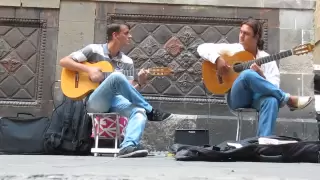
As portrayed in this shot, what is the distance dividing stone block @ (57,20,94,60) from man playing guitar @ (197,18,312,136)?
2110mm

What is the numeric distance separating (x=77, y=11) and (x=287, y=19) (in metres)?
2.86

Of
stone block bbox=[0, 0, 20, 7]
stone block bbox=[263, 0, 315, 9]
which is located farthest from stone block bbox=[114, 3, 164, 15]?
stone block bbox=[263, 0, 315, 9]

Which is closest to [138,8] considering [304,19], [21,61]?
[21,61]

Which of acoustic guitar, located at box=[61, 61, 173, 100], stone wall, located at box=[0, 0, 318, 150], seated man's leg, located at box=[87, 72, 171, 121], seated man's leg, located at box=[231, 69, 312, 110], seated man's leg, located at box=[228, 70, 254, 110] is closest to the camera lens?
seated man's leg, located at box=[87, 72, 171, 121]

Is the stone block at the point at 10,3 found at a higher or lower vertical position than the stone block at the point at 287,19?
higher

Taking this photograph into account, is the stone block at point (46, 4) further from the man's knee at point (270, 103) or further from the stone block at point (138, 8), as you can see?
the man's knee at point (270, 103)

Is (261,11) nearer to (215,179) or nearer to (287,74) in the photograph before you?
(287,74)

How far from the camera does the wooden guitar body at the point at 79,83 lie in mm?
4852

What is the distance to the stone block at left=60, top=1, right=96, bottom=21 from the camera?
267 inches

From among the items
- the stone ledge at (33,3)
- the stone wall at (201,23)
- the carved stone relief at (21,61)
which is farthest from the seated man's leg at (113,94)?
the stone ledge at (33,3)

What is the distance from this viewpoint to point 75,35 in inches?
266

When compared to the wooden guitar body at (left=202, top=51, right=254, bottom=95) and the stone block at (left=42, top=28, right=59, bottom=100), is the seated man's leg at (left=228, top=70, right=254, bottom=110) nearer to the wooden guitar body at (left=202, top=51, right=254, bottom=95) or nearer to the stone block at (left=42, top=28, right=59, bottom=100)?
the wooden guitar body at (left=202, top=51, right=254, bottom=95)

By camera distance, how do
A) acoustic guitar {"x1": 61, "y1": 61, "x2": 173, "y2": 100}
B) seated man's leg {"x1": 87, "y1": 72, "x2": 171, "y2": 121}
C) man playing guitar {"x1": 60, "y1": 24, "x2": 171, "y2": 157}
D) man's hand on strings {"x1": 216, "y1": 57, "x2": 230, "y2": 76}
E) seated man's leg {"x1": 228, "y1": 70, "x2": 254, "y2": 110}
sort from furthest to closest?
man's hand on strings {"x1": 216, "y1": 57, "x2": 230, "y2": 76}, acoustic guitar {"x1": 61, "y1": 61, "x2": 173, "y2": 100}, seated man's leg {"x1": 228, "y1": 70, "x2": 254, "y2": 110}, seated man's leg {"x1": 87, "y1": 72, "x2": 171, "y2": 121}, man playing guitar {"x1": 60, "y1": 24, "x2": 171, "y2": 157}

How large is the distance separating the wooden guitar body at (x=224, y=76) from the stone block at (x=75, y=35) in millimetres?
2165
